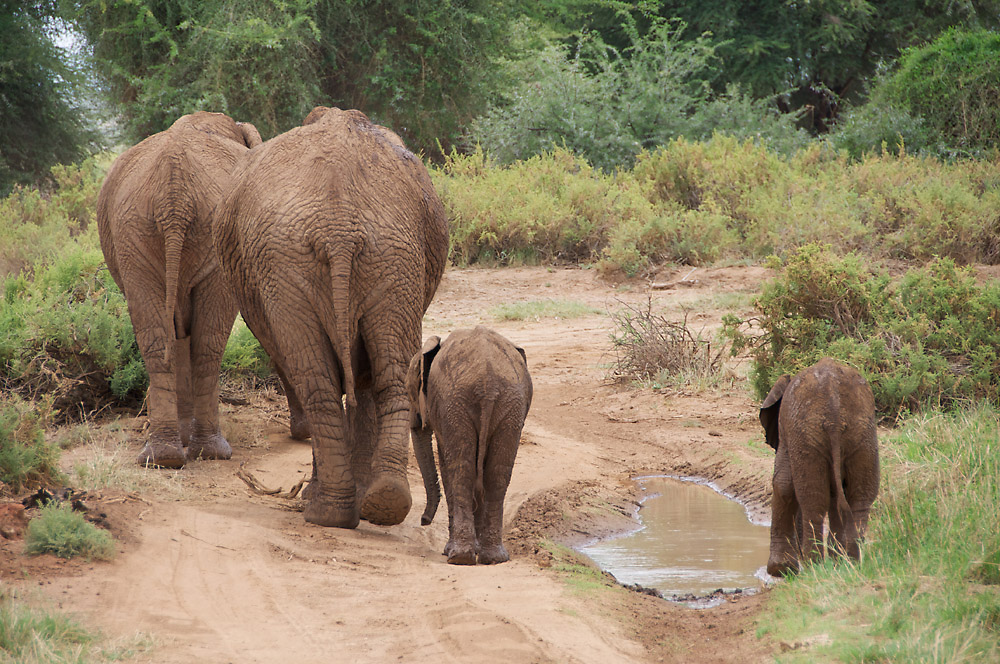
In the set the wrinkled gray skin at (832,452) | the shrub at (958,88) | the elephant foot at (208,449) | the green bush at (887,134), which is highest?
the shrub at (958,88)

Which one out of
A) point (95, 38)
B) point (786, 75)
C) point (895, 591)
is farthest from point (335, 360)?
point (786, 75)

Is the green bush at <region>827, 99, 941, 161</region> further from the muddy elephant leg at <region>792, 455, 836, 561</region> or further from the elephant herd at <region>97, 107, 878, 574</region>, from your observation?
the muddy elephant leg at <region>792, 455, 836, 561</region>

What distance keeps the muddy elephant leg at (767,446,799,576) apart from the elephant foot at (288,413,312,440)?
3.84 m

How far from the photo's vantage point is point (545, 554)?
19.1 ft

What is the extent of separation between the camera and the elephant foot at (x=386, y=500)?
5.54 meters

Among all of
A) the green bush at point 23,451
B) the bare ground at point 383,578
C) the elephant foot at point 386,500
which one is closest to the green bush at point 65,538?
the bare ground at point 383,578

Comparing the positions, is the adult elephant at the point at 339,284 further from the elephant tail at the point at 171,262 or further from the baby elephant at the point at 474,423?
the elephant tail at the point at 171,262

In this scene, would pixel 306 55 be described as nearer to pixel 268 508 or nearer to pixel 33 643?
pixel 268 508

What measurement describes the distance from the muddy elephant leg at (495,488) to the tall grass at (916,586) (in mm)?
1442

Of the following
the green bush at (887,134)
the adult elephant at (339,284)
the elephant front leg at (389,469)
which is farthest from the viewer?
the green bush at (887,134)

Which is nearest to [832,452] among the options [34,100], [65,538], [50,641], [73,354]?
[50,641]

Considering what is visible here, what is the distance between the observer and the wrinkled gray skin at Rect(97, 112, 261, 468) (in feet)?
23.0

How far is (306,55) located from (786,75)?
13.9 m

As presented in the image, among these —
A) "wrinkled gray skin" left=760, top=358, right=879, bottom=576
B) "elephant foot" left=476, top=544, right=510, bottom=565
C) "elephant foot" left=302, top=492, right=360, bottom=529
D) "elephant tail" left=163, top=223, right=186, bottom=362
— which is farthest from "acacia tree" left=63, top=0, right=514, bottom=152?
"wrinkled gray skin" left=760, top=358, right=879, bottom=576
